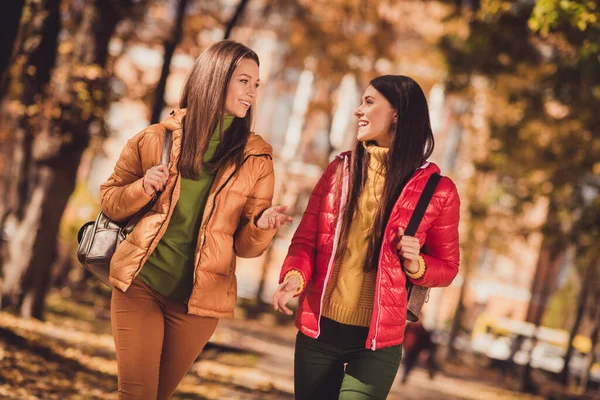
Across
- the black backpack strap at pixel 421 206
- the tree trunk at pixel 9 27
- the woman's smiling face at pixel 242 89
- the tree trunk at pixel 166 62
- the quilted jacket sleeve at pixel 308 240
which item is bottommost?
the quilted jacket sleeve at pixel 308 240

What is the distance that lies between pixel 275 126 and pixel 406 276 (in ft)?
124

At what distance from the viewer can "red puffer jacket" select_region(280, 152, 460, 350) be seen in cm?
420

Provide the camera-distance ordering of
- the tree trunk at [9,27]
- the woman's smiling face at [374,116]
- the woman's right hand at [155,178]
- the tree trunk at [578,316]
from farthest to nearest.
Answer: the tree trunk at [578,316]
the tree trunk at [9,27]
the woman's smiling face at [374,116]
the woman's right hand at [155,178]

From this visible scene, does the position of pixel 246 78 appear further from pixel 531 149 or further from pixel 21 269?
pixel 531 149

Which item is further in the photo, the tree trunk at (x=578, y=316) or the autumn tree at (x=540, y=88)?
the tree trunk at (x=578, y=316)

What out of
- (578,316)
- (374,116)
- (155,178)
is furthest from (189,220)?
(578,316)

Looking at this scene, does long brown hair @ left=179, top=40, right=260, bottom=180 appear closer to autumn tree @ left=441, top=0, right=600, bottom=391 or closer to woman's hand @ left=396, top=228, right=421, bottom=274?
woman's hand @ left=396, top=228, right=421, bottom=274

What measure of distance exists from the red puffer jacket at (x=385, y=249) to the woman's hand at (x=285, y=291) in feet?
0.22

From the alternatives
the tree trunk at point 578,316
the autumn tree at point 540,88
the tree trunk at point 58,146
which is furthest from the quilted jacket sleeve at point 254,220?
the tree trunk at point 578,316

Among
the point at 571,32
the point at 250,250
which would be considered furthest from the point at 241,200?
the point at 571,32

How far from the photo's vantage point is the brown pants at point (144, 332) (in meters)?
4.28

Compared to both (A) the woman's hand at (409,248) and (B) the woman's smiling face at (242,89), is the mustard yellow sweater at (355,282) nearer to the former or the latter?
(A) the woman's hand at (409,248)

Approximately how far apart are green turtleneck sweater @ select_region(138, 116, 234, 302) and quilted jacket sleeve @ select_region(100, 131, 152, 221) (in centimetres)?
21

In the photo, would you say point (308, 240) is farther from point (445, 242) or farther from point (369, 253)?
point (445, 242)
